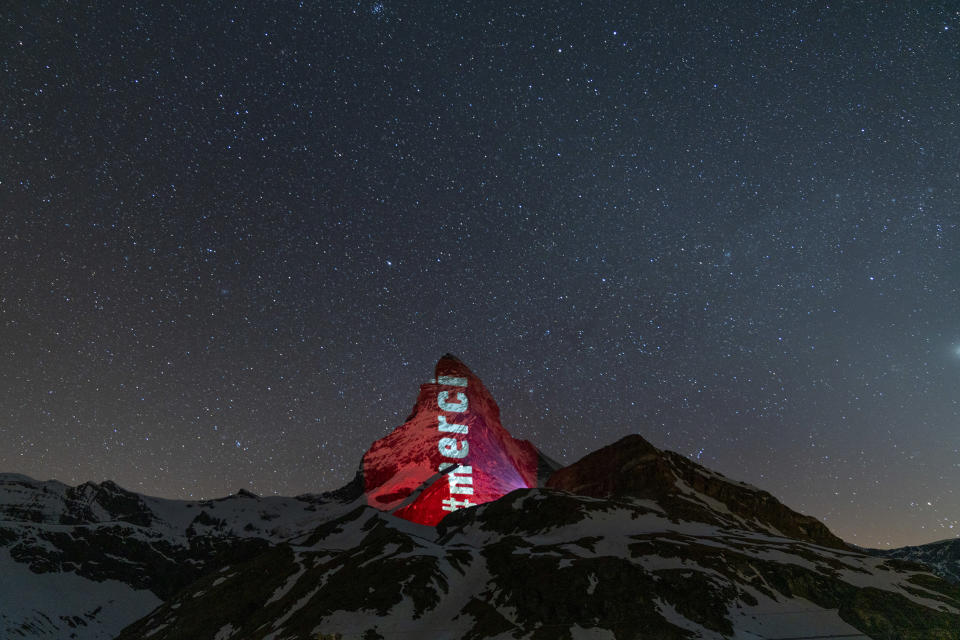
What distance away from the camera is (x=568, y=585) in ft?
259

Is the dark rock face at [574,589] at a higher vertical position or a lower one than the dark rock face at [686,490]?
lower

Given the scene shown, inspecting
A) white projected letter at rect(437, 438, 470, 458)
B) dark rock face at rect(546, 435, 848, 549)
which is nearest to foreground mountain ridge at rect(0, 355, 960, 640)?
dark rock face at rect(546, 435, 848, 549)

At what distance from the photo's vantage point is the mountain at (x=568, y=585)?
72812 millimetres

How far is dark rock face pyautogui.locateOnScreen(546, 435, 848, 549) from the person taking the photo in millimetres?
130625

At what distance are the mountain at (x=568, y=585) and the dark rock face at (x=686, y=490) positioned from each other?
185cm

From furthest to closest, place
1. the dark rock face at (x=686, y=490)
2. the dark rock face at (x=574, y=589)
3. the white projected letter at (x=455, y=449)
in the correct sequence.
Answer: the white projected letter at (x=455, y=449), the dark rock face at (x=686, y=490), the dark rock face at (x=574, y=589)

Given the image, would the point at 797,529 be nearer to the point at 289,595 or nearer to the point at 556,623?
the point at 556,623

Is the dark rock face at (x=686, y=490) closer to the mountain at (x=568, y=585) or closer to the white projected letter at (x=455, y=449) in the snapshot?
the mountain at (x=568, y=585)

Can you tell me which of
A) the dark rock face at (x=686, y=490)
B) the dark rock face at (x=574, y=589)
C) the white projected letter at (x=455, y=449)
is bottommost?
the dark rock face at (x=574, y=589)

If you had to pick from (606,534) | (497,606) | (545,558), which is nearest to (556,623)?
(497,606)

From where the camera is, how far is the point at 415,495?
165 metres

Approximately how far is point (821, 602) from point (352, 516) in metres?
99.6

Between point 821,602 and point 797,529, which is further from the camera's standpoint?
point 797,529

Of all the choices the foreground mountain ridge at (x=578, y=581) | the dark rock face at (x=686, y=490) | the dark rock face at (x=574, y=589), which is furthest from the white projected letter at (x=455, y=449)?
the dark rock face at (x=574, y=589)
